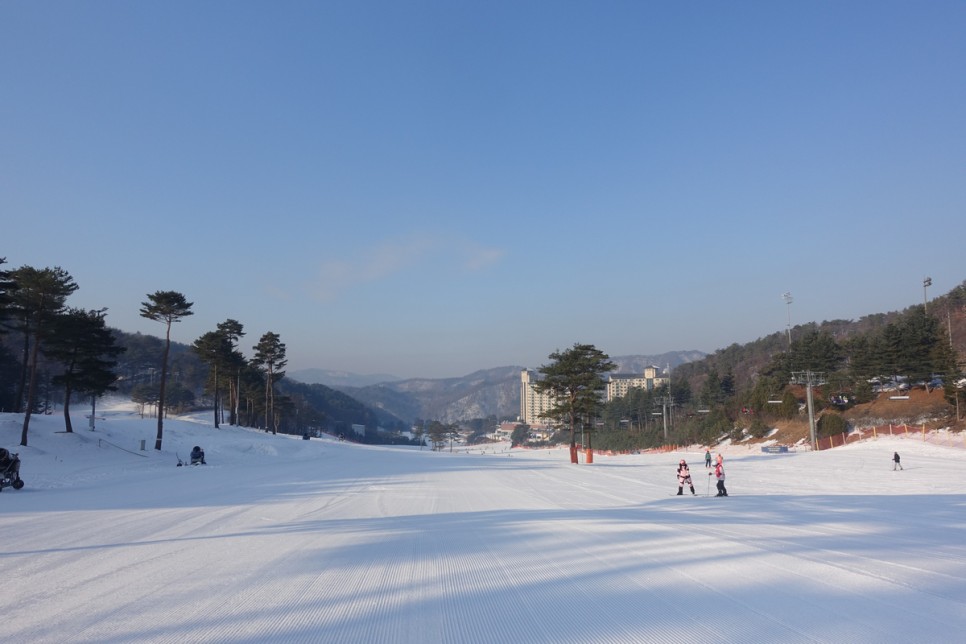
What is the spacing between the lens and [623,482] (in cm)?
2300

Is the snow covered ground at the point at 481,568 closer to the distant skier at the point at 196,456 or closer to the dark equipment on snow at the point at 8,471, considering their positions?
the dark equipment on snow at the point at 8,471

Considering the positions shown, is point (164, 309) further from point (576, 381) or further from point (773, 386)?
point (773, 386)

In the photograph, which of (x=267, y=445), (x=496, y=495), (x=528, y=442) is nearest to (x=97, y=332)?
(x=267, y=445)

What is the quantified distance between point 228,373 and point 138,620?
180 feet

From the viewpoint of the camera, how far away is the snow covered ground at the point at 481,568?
16.3ft

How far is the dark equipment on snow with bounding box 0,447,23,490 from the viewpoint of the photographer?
56.4ft

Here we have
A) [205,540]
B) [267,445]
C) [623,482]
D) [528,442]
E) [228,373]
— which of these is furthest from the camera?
[528,442]

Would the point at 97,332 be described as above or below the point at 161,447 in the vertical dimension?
above

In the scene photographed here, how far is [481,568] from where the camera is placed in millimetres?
7191

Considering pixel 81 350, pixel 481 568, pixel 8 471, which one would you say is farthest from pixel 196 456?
pixel 481 568

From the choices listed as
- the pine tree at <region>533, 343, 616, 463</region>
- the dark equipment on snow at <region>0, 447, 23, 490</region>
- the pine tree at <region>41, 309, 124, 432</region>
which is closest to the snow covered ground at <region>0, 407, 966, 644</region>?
the dark equipment on snow at <region>0, 447, 23, 490</region>

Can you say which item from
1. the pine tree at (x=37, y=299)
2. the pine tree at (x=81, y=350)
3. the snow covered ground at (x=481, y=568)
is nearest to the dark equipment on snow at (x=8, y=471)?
the snow covered ground at (x=481, y=568)

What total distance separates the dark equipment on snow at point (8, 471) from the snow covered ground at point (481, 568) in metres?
1.11

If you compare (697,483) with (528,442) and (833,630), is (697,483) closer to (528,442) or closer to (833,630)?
(833,630)
